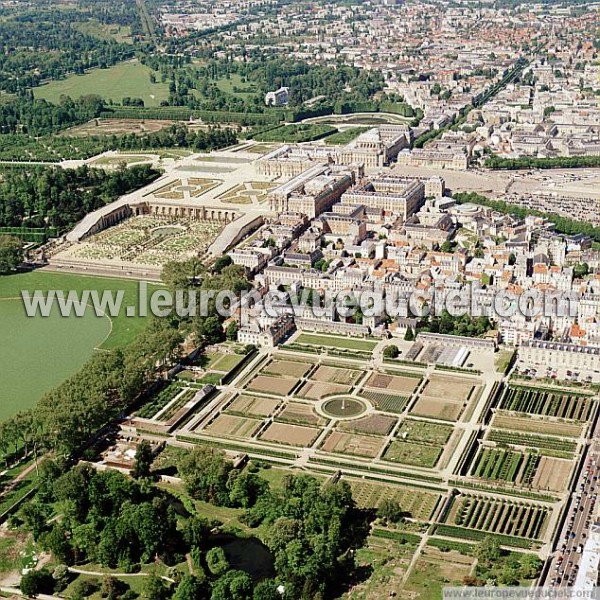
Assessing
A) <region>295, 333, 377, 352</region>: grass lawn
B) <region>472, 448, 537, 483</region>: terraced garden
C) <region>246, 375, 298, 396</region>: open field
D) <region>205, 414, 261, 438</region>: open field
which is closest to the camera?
<region>472, 448, 537, 483</region>: terraced garden

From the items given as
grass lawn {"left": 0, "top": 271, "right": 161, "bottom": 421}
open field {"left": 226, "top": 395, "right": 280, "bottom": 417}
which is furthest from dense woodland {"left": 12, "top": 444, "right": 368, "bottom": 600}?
grass lawn {"left": 0, "top": 271, "right": 161, "bottom": 421}

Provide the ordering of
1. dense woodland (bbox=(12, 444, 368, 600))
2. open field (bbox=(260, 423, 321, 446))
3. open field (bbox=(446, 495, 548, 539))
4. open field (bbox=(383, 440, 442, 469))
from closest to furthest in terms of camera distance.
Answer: dense woodland (bbox=(12, 444, 368, 600)), open field (bbox=(446, 495, 548, 539)), open field (bbox=(383, 440, 442, 469)), open field (bbox=(260, 423, 321, 446))

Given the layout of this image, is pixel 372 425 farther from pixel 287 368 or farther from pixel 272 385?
pixel 287 368

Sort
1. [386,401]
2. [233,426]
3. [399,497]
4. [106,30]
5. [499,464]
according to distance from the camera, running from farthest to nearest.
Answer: [106,30] < [386,401] < [233,426] < [499,464] < [399,497]

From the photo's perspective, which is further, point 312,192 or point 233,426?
point 312,192

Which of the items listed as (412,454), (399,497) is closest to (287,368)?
(412,454)

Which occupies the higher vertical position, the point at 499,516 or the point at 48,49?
the point at 48,49

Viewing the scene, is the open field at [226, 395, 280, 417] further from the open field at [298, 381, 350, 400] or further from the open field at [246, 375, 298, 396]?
the open field at [298, 381, 350, 400]
